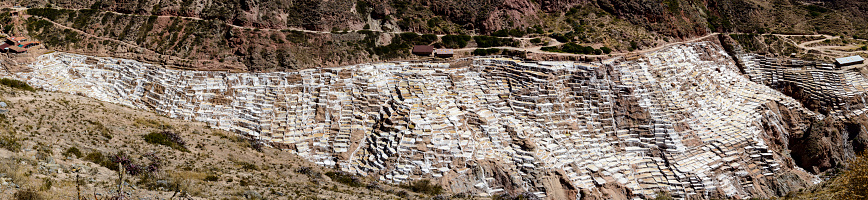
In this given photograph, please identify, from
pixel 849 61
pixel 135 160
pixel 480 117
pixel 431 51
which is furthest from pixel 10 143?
pixel 849 61

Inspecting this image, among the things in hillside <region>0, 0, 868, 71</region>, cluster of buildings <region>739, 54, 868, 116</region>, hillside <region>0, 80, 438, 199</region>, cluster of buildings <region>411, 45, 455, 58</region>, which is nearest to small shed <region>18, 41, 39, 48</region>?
hillside <region>0, 0, 868, 71</region>

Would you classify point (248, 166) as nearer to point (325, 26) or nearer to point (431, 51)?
point (325, 26)

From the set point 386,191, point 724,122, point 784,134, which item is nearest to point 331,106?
point 386,191

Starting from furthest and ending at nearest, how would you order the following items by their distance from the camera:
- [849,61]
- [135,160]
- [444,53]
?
[849,61] < [444,53] < [135,160]

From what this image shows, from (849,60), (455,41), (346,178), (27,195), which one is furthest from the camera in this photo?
(849,60)

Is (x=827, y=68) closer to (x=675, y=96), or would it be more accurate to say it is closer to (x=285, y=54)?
(x=675, y=96)

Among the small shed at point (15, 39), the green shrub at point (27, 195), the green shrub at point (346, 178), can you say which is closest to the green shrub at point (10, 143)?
the green shrub at point (27, 195)

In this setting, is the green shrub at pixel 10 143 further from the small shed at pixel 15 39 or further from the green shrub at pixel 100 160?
the small shed at pixel 15 39
